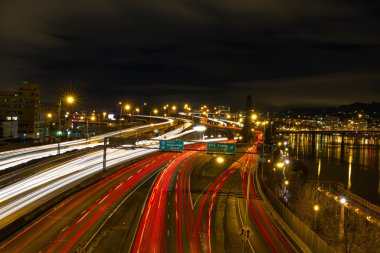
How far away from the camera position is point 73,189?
109 feet

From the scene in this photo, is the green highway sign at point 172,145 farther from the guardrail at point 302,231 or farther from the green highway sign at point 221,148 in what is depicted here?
the guardrail at point 302,231

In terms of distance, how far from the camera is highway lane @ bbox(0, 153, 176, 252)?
2088cm

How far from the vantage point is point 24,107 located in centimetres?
8919

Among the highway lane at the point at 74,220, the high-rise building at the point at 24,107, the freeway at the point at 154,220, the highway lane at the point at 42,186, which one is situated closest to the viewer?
the highway lane at the point at 74,220

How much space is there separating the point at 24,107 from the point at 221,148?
2730 inches

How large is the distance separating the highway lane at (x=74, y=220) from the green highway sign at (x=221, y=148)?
351 inches

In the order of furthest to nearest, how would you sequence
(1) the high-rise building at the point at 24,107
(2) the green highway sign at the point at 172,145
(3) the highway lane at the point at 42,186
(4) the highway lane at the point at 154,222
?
(1) the high-rise building at the point at 24,107 → (2) the green highway sign at the point at 172,145 → (3) the highway lane at the point at 42,186 → (4) the highway lane at the point at 154,222

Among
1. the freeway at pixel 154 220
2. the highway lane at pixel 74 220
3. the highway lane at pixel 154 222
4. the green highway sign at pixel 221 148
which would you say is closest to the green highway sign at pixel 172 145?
the green highway sign at pixel 221 148

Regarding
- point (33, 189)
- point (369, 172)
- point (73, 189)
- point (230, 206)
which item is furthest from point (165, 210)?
point (369, 172)

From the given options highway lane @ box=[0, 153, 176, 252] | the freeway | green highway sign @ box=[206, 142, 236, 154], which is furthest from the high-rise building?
green highway sign @ box=[206, 142, 236, 154]

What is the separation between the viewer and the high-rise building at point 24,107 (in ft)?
287

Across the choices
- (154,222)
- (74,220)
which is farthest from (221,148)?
(74,220)

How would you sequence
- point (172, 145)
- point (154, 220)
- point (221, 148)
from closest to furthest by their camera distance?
point (154, 220), point (221, 148), point (172, 145)

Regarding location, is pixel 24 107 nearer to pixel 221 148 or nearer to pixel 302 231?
pixel 221 148
